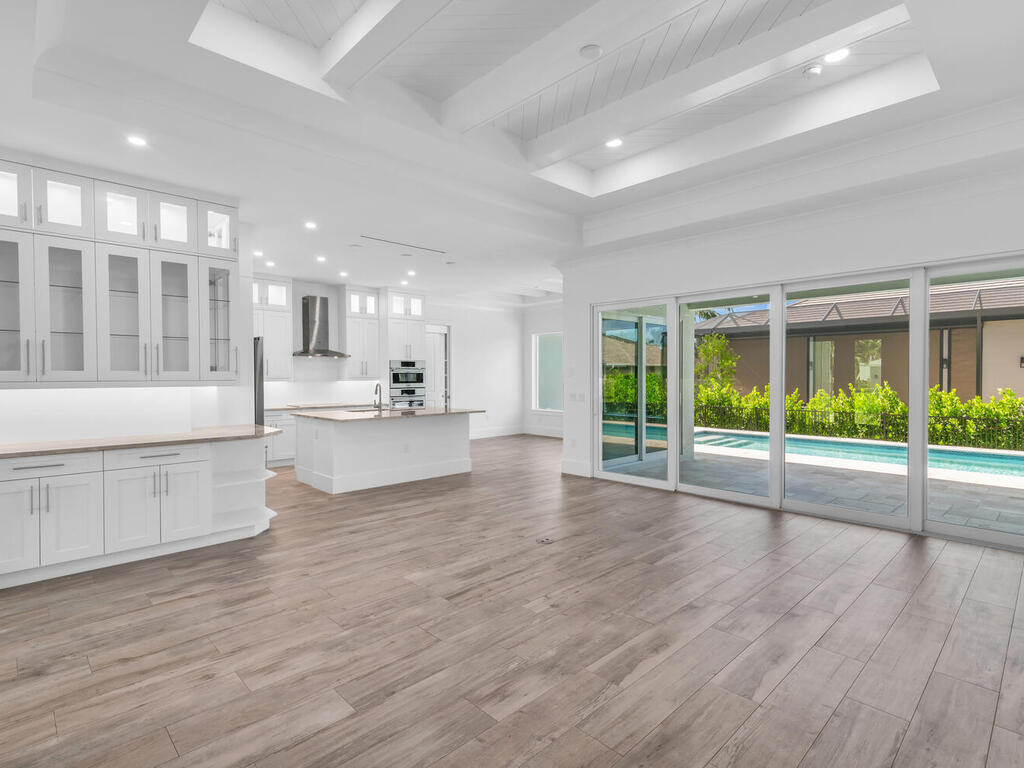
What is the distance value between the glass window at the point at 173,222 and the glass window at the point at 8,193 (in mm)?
874

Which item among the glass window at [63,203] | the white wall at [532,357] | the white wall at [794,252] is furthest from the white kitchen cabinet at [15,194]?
the white wall at [532,357]

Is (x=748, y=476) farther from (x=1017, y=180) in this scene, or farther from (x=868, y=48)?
(x=868, y=48)

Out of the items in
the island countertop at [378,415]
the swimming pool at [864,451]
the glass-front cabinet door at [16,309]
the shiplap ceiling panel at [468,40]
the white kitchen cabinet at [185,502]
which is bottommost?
the white kitchen cabinet at [185,502]

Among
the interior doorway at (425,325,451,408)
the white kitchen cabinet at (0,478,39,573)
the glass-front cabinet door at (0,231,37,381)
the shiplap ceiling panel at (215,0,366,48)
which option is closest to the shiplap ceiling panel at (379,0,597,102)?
the shiplap ceiling panel at (215,0,366,48)

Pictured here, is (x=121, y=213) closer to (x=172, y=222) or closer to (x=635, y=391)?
(x=172, y=222)

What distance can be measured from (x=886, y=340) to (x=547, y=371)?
799cm

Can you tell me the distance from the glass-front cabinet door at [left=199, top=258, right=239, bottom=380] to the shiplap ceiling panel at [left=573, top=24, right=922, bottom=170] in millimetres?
3380

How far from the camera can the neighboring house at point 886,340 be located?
4203 mm

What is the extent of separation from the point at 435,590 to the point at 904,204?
489 cm

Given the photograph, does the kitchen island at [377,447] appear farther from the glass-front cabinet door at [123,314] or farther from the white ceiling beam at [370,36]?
the white ceiling beam at [370,36]

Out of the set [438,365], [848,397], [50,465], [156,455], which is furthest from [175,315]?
[438,365]

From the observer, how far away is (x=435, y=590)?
336 centimetres

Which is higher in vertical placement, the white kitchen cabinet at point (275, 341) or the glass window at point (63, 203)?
the glass window at point (63, 203)

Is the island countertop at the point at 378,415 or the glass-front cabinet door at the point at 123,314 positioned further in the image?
the island countertop at the point at 378,415
